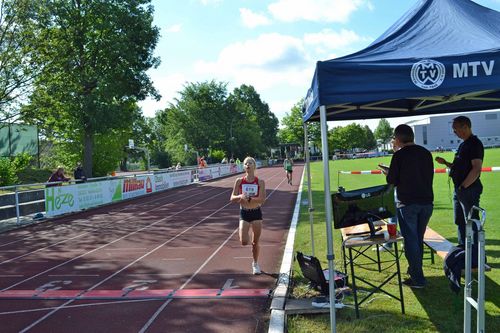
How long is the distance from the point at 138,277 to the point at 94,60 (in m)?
20.9

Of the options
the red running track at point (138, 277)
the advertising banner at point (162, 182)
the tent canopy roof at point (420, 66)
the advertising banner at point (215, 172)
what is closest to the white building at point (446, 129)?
the advertising banner at point (215, 172)

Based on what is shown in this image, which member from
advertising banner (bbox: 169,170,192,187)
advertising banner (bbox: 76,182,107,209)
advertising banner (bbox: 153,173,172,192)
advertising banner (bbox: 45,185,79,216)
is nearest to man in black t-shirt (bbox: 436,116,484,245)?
advertising banner (bbox: 45,185,79,216)

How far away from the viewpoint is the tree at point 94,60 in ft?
74.3

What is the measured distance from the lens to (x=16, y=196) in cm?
1439

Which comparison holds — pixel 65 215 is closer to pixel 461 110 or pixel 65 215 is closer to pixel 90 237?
pixel 90 237

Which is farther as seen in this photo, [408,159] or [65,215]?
[65,215]

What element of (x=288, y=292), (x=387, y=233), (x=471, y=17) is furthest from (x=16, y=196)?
(x=471, y=17)

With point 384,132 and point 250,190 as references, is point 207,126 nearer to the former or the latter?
point 250,190

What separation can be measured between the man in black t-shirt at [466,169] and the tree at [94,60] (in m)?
20.2

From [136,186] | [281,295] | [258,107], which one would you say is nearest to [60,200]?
[136,186]

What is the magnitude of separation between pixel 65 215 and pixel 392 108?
1294 centimetres

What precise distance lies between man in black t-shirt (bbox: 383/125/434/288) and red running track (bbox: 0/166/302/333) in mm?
1907

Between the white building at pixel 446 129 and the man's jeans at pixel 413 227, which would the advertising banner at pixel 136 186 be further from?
the white building at pixel 446 129

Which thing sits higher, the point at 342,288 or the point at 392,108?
the point at 392,108
